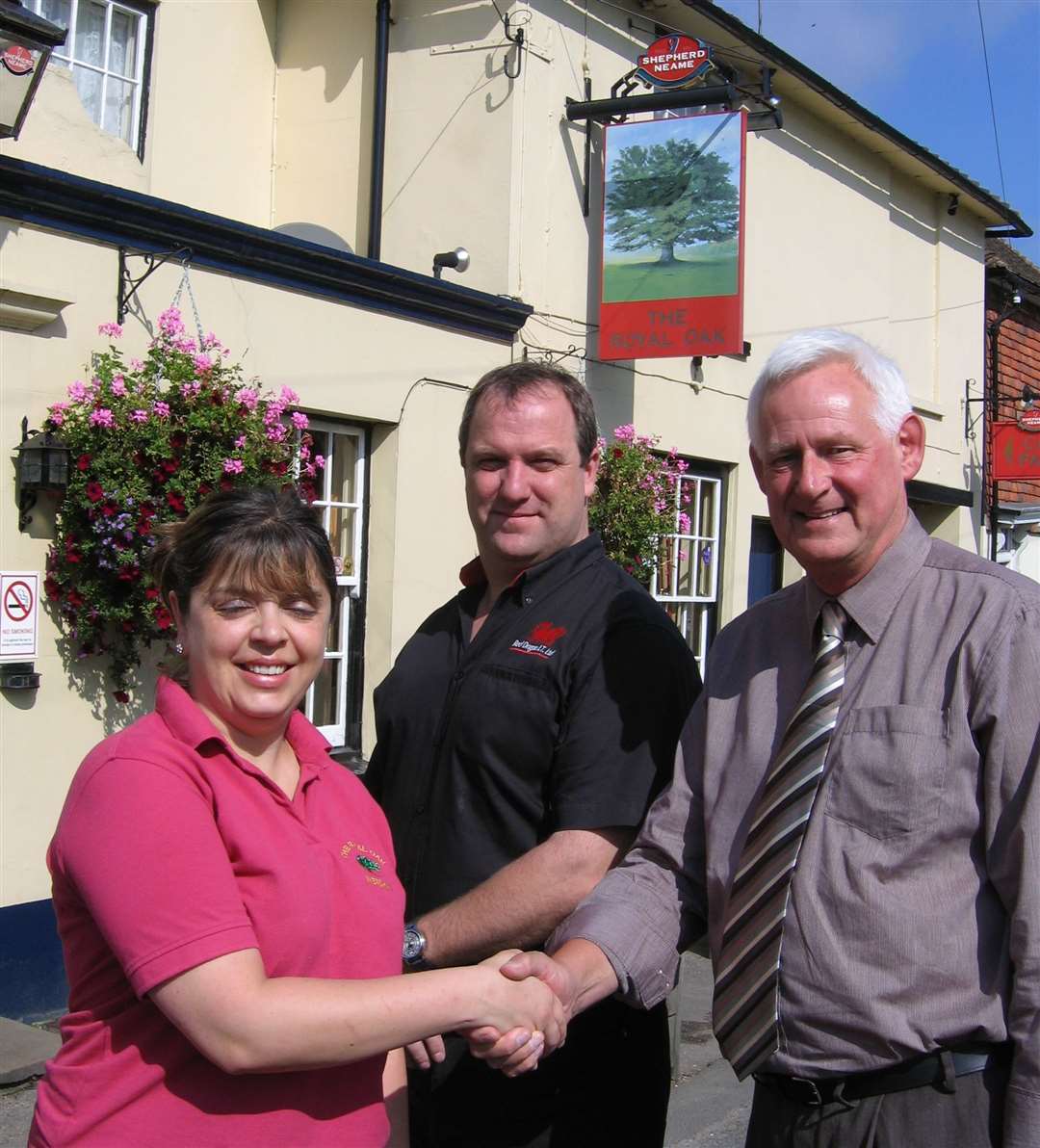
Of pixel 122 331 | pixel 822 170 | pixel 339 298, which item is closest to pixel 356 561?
pixel 339 298

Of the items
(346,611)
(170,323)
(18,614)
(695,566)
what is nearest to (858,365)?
(18,614)

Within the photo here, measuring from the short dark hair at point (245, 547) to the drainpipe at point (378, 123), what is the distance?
6589 mm

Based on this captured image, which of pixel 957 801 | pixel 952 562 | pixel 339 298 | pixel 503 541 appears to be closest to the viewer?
pixel 957 801

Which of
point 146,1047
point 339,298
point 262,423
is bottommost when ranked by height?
point 146,1047

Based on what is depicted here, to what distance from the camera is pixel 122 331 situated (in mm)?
5941

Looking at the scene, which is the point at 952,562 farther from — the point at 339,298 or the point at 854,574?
the point at 339,298

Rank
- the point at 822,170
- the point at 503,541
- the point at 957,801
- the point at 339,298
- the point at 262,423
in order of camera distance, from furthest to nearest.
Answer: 1. the point at 822,170
2. the point at 339,298
3. the point at 262,423
4. the point at 503,541
5. the point at 957,801

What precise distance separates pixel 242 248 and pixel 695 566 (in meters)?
4.90

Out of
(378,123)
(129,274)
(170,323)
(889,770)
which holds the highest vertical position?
(378,123)

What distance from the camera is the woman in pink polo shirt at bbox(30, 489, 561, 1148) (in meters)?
1.83

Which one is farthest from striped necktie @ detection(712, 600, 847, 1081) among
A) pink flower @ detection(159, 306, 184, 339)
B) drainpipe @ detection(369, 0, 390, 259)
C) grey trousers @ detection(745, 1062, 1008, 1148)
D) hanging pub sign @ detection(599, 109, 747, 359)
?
drainpipe @ detection(369, 0, 390, 259)

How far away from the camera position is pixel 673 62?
8594 mm

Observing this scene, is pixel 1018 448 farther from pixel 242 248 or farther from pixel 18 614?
pixel 18 614

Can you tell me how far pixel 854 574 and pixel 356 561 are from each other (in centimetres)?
543
